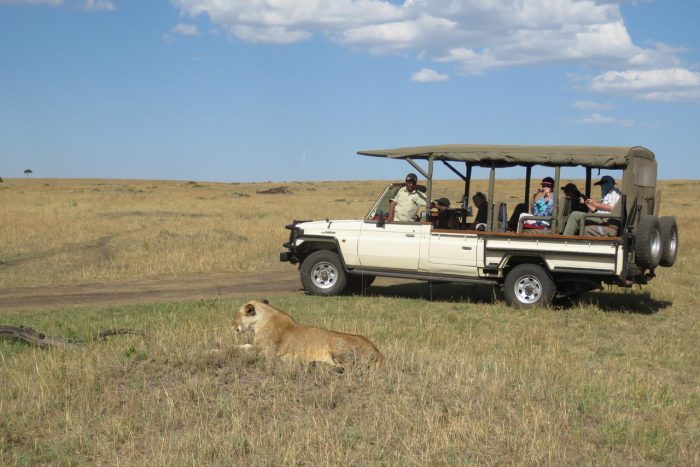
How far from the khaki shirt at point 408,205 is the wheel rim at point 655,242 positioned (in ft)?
10.8

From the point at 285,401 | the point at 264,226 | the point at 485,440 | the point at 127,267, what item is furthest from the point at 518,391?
the point at 264,226

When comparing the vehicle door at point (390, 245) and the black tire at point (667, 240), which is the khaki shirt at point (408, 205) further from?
the black tire at point (667, 240)

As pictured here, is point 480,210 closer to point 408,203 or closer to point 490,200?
point 490,200

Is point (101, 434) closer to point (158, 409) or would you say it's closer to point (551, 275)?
point (158, 409)

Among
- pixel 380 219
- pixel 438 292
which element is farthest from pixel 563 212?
pixel 438 292

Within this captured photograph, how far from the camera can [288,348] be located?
7121mm

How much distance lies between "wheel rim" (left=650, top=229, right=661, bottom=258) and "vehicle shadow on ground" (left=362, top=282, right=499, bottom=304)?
7.92 ft

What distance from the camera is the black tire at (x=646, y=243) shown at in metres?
10.9

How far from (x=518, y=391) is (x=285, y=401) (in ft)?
6.07

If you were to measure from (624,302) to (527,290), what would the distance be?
2009mm

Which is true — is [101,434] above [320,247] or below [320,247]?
below

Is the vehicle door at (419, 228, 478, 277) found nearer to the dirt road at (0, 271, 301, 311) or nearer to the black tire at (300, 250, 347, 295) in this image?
the black tire at (300, 250, 347, 295)

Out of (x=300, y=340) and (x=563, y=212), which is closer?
(x=300, y=340)

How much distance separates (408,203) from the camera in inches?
497
